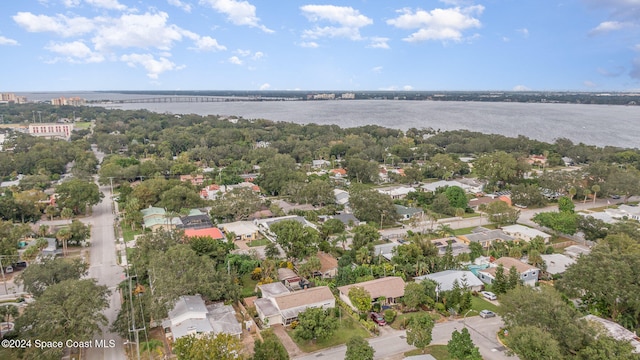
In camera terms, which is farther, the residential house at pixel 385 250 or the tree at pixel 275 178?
the tree at pixel 275 178

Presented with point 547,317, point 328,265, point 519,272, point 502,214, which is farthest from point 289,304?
point 502,214

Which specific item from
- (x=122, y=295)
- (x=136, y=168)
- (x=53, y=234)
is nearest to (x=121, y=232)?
(x=53, y=234)

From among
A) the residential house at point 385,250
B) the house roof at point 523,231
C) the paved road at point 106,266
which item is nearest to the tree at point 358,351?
the paved road at point 106,266

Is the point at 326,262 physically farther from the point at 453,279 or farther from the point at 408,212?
the point at 408,212

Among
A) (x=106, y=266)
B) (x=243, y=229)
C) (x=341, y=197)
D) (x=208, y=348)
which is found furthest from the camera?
(x=341, y=197)

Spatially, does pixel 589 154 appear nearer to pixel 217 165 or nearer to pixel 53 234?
pixel 217 165

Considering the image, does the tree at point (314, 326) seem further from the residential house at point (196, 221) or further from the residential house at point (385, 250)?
the residential house at point (196, 221)
